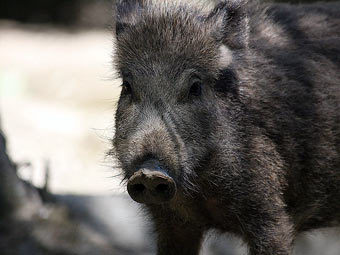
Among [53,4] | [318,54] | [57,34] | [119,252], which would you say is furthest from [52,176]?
[53,4]

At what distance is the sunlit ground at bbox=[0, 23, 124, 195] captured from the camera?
1002 centimetres

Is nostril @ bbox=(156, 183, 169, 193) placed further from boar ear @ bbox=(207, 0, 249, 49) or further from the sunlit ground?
the sunlit ground

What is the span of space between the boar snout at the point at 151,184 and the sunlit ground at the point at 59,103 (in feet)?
13.7

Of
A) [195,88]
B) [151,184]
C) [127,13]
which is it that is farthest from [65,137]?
[151,184]

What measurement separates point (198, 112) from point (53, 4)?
1242cm

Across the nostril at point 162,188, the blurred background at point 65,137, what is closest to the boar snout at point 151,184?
the nostril at point 162,188

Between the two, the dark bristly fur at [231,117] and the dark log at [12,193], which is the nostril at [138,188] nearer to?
the dark bristly fur at [231,117]

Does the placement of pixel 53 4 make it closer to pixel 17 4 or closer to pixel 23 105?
pixel 17 4

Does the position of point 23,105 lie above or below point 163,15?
below

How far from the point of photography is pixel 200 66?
15.8 ft

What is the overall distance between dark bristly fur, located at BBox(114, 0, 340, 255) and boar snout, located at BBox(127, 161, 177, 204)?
12 cm

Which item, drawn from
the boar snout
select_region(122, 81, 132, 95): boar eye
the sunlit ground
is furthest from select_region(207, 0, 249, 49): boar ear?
the sunlit ground

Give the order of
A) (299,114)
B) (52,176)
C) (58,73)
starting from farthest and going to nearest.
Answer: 1. (58,73)
2. (52,176)
3. (299,114)

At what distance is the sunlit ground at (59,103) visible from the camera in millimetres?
10016
